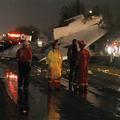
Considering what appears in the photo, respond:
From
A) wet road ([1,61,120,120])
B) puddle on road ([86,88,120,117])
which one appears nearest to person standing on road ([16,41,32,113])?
wet road ([1,61,120,120])

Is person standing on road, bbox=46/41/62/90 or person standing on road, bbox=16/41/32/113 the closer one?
person standing on road, bbox=16/41/32/113

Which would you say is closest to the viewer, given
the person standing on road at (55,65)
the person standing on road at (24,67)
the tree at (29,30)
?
the person standing on road at (24,67)

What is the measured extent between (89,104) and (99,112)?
189 centimetres

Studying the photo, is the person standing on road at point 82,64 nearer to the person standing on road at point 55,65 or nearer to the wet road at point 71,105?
the wet road at point 71,105

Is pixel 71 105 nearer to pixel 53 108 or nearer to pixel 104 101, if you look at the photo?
pixel 53 108

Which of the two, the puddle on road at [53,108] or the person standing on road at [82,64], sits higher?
the person standing on road at [82,64]

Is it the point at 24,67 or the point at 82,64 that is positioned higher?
the point at 82,64

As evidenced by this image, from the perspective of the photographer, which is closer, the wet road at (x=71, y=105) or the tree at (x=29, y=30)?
the wet road at (x=71, y=105)

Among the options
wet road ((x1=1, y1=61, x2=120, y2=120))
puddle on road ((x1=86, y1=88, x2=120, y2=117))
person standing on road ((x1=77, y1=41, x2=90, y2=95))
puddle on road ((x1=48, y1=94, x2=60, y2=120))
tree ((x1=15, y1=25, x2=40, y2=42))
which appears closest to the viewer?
puddle on road ((x1=48, y1=94, x2=60, y2=120))

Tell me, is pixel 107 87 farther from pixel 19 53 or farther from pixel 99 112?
pixel 99 112

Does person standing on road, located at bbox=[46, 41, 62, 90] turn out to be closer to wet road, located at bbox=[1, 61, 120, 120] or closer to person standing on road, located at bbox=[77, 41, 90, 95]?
wet road, located at bbox=[1, 61, 120, 120]

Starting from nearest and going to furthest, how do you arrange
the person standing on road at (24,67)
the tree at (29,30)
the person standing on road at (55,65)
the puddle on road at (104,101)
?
the puddle on road at (104,101) → the person standing on road at (24,67) → the person standing on road at (55,65) → the tree at (29,30)

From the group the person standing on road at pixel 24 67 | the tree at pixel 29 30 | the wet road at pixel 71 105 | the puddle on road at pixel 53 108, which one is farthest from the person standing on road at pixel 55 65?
the tree at pixel 29 30

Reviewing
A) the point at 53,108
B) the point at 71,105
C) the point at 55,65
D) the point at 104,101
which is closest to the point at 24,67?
the point at 55,65
